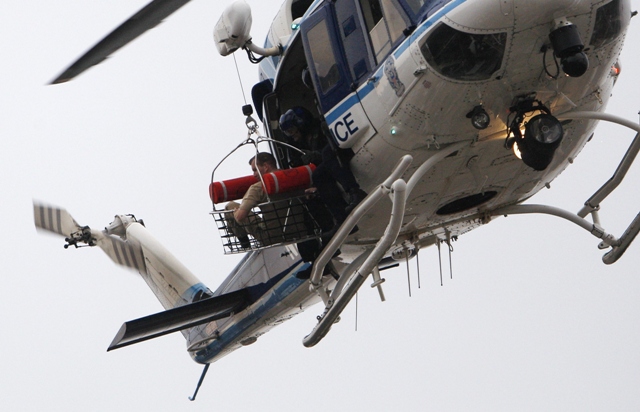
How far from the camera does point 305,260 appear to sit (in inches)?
458

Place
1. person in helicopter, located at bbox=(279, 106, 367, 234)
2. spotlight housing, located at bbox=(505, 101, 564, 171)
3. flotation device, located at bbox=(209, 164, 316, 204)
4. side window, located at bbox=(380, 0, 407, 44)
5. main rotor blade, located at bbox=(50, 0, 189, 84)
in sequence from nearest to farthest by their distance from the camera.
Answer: main rotor blade, located at bbox=(50, 0, 189, 84) < spotlight housing, located at bbox=(505, 101, 564, 171) < side window, located at bbox=(380, 0, 407, 44) < person in helicopter, located at bbox=(279, 106, 367, 234) < flotation device, located at bbox=(209, 164, 316, 204)

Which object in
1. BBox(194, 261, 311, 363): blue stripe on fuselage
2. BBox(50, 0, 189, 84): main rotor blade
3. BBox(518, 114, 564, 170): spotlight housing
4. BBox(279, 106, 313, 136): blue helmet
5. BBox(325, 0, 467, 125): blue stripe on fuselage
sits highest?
BBox(50, 0, 189, 84): main rotor blade

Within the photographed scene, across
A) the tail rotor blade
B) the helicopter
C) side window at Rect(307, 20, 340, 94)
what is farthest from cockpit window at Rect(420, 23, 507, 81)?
the tail rotor blade

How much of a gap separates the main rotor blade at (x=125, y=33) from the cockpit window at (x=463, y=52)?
1971 millimetres

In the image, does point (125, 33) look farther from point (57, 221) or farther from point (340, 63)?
point (57, 221)

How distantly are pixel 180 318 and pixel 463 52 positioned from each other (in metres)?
4.87

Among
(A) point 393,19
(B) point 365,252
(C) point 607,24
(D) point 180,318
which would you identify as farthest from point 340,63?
(D) point 180,318

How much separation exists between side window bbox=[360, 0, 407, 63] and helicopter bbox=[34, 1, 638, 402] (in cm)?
2

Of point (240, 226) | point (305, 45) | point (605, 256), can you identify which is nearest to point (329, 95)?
point (305, 45)

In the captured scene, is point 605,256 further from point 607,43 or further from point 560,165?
point 607,43

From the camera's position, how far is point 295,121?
438 inches

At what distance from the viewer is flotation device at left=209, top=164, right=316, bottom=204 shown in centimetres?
1073

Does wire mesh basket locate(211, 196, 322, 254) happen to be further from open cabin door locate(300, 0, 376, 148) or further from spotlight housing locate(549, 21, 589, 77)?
spotlight housing locate(549, 21, 589, 77)

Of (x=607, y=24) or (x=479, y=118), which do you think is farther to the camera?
(x=479, y=118)
